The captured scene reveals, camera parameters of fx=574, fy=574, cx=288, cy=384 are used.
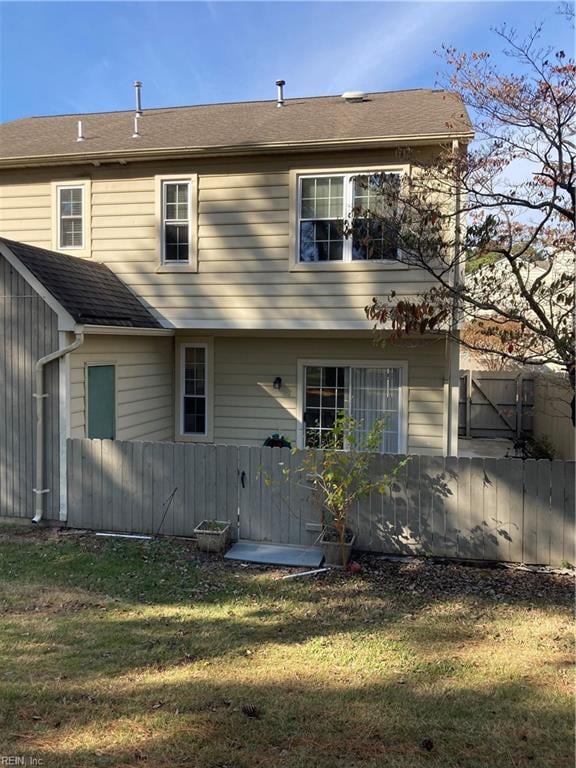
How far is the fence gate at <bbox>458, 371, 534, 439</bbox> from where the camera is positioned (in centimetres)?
1647

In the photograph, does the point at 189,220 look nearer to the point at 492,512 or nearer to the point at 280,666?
the point at 492,512

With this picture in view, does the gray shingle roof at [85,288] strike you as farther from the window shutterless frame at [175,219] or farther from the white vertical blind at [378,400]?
the white vertical blind at [378,400]

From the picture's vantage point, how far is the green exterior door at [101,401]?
8.50 meters

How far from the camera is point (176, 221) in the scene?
10258 mm

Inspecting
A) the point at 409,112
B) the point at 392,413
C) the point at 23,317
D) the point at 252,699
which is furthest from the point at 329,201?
the point at 252,699

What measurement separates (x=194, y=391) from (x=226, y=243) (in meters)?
3.06

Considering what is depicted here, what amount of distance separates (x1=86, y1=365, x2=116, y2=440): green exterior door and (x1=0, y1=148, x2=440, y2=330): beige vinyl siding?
70.3 inches

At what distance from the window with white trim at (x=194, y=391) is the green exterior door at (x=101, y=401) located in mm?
2334

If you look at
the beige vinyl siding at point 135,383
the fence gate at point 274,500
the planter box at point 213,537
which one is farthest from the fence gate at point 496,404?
the planter box at point 213,537

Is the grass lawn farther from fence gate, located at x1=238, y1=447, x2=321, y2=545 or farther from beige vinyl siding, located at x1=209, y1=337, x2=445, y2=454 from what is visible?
beige vinyl siding, located at x1=209, y1=337, x2=445, y2=454

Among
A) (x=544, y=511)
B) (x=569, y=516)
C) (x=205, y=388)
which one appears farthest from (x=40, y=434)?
(x=569, y=516)

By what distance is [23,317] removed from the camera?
8.00 metres

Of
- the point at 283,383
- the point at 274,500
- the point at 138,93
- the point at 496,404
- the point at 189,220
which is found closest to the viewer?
the point at 274,500

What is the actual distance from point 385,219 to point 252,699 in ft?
17.8
